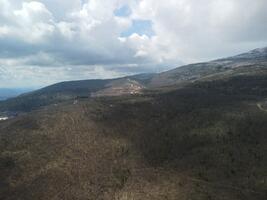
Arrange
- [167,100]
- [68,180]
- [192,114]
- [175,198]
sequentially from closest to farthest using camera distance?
[175,198] < [68,180] < [192,114] < [167,100]

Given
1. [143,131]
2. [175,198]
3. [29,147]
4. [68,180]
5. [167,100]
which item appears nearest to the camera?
[175,198]

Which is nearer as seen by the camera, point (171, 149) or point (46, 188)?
point (46, 188)

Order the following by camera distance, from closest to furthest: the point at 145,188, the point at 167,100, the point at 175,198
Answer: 1. the point at 175,198
2. the point at 145,188
3. the point at 167,100

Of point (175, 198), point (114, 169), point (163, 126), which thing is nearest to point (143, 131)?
point (163, 126)

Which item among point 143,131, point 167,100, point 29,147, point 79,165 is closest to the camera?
point 79,165

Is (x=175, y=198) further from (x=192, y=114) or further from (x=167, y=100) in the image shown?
(x=167, y=100)

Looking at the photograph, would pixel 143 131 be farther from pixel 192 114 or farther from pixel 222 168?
pixel 222 168

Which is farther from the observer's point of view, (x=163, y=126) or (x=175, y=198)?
(x=163, y=126)

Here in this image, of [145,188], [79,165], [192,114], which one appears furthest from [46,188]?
[192,114]

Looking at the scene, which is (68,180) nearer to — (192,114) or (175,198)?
(175,198)
